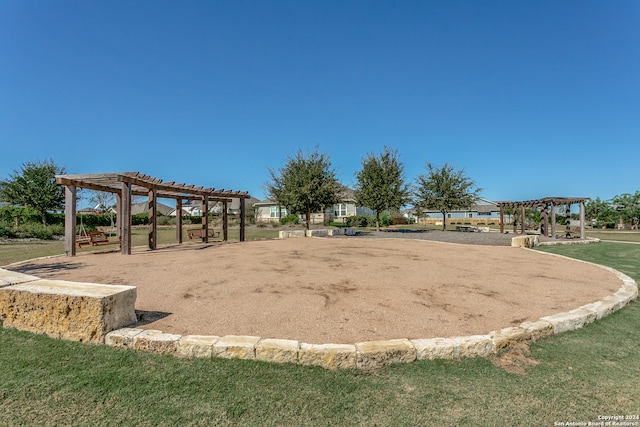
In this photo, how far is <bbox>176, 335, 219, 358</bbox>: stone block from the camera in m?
2.85

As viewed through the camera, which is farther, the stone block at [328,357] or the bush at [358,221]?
the bush at [358,221]

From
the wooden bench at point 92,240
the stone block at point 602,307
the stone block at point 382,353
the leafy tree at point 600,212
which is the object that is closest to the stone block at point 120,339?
the stone block at point 382,353

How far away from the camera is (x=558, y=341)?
11.2 feet

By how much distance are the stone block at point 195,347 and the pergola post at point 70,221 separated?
902 centimetres

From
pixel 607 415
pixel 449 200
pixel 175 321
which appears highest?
pixel 449 200

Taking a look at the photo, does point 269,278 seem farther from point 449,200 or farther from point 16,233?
point 449,200

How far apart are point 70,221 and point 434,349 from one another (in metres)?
11.3

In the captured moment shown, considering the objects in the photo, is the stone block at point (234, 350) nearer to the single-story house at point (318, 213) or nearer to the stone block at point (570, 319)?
the stone block at point (570, 319)

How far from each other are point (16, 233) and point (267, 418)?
23389 millimetres

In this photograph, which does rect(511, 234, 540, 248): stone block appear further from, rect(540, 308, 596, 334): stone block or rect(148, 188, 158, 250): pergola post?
rect(148, 188, 158, 250): pergola post

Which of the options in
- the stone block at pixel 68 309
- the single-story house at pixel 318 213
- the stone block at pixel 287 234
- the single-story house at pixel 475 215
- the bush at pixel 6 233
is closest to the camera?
the stone block at pixel 68 309

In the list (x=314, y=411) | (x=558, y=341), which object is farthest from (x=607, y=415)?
(x=314, y=411)

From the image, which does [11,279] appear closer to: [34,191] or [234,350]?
[234,350]

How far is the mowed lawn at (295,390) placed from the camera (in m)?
2.12
